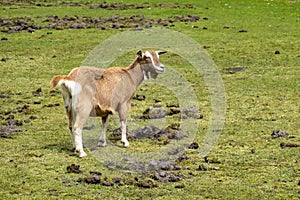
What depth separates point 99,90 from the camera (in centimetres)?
1152

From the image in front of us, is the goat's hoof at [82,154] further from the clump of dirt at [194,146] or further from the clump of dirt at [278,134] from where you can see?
the clump of dirt at [278,134]

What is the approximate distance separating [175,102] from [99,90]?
14.5ft

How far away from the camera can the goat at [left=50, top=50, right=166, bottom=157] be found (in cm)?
1116

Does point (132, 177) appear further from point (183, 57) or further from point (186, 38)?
point (186, 38)

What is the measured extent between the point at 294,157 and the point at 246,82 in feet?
22.5

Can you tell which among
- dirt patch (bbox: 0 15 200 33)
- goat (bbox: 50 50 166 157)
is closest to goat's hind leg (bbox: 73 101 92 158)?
goat (bbox: 50 50 166 157)

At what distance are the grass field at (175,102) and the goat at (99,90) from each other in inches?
21.8

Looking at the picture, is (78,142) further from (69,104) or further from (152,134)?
(152,134)

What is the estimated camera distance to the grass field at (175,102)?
9.73 m

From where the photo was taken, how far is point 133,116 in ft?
46.9

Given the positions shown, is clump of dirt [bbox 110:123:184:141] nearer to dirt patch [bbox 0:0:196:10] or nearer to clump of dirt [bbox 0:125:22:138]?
clump of dirt [bbox 0:125:22:138]

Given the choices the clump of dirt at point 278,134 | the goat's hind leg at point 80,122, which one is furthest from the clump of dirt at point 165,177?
the clump of dirt at point 278,134

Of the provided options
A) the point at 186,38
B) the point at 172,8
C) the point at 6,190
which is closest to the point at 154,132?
the point at 6,190

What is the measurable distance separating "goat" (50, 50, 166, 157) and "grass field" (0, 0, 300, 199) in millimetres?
553
